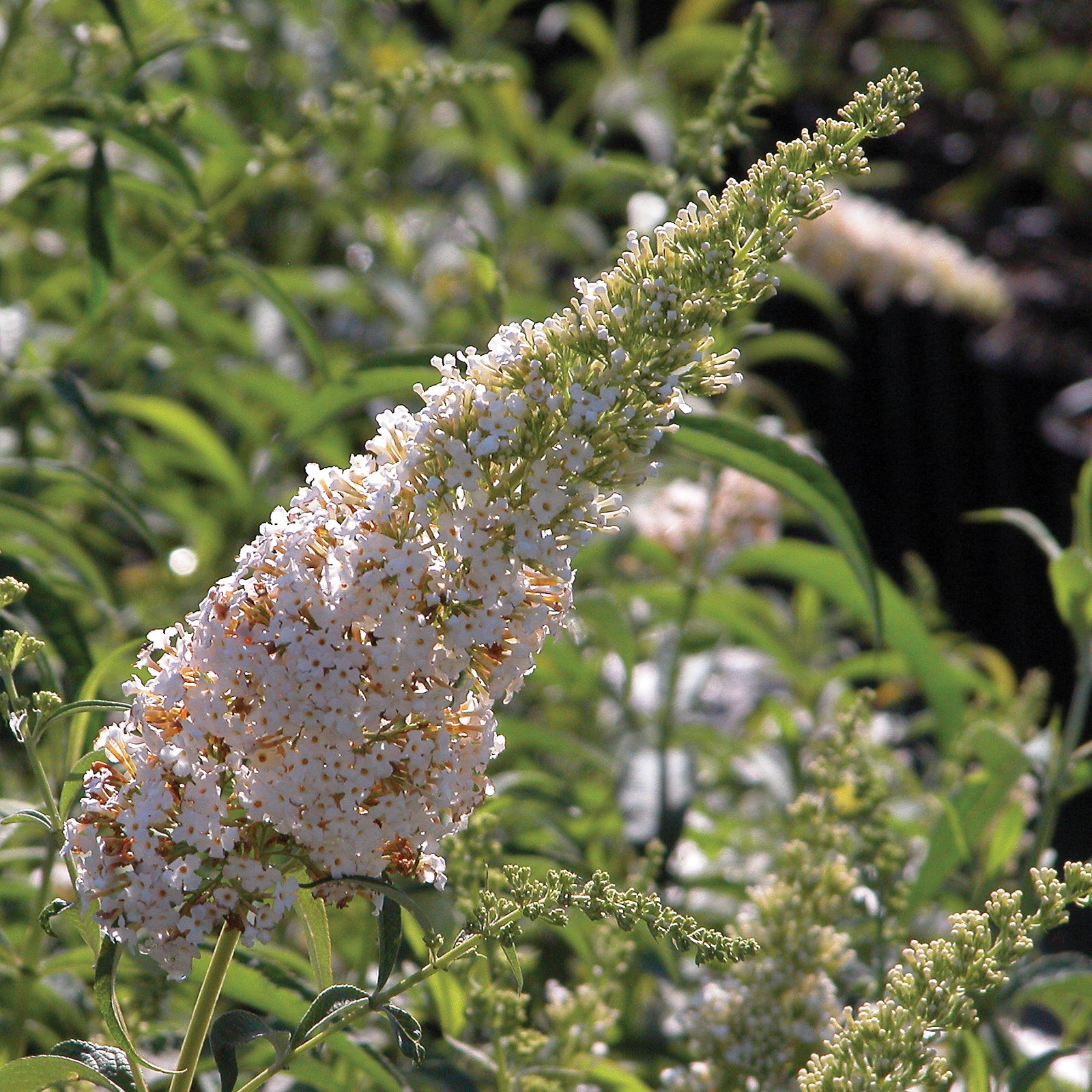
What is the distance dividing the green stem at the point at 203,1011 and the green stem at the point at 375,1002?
0.06 ft

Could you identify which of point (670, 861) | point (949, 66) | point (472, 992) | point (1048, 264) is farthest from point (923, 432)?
point (472, 992)

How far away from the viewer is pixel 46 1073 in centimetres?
74

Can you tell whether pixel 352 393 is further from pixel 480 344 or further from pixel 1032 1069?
pixel 1032 1069

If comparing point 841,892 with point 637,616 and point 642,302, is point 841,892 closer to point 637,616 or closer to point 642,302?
point 642,302

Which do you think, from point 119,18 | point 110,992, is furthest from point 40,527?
point 110,992

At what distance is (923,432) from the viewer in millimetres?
4391

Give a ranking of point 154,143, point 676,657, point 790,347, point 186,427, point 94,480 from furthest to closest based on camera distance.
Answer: point 790,347
point 186,427
point 676,657
point 154,143
point 94,480

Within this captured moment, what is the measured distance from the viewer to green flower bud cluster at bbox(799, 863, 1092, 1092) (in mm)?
733

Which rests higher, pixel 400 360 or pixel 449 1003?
pixel 400 360

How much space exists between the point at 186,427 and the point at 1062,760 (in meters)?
1.26

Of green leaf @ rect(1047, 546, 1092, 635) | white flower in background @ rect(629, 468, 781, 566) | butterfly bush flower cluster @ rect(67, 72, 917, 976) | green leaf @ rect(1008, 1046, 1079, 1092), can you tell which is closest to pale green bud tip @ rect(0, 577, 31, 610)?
butterfly bush flower cluster @ rect(67, 72, 917, 976)

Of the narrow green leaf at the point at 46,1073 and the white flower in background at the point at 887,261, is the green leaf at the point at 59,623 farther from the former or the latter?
the white flower in background at the point at 887,261

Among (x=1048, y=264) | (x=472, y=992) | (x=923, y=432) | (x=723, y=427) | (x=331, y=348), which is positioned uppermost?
(x=1048, y=264)

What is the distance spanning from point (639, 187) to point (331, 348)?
74cm
